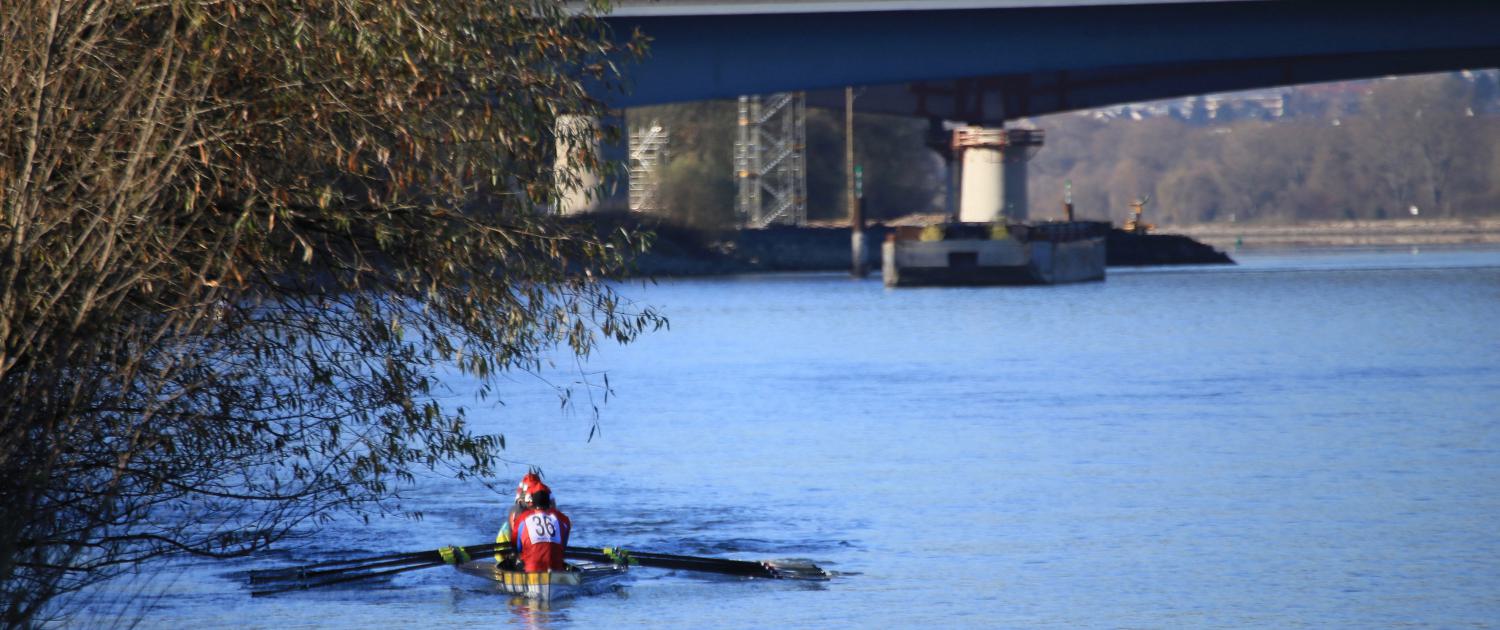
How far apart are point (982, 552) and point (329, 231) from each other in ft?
40.2

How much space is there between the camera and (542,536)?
21281 millimetres

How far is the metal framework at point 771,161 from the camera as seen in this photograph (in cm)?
12631

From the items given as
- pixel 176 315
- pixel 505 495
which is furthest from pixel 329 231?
pixel 505 495

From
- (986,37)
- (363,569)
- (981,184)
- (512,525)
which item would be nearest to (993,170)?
(981,184)

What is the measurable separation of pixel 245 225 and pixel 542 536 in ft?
27.1

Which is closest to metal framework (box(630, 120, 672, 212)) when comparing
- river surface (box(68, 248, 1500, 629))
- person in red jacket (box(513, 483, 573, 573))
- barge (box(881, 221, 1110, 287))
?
barge (box(881, 221, 1110, 287))

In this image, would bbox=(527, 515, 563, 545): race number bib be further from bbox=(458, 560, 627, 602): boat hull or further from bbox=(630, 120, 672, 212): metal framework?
bbox=(630, 120, 672, 212): metal framework

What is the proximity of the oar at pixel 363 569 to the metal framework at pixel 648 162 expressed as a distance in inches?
3913

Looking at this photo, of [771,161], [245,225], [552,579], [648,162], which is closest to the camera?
[245,225]

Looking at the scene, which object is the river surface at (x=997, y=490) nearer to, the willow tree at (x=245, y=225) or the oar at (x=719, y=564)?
the oar at (x=719, y=564)

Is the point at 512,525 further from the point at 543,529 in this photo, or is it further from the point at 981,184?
the point at 981,184

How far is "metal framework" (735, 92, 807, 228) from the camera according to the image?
126312mm

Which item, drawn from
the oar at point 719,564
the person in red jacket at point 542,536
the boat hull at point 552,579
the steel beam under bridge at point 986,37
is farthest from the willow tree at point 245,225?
the steel beam under bridge at point 986,37

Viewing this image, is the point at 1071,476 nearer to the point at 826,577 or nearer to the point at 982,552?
the point at 982,552
